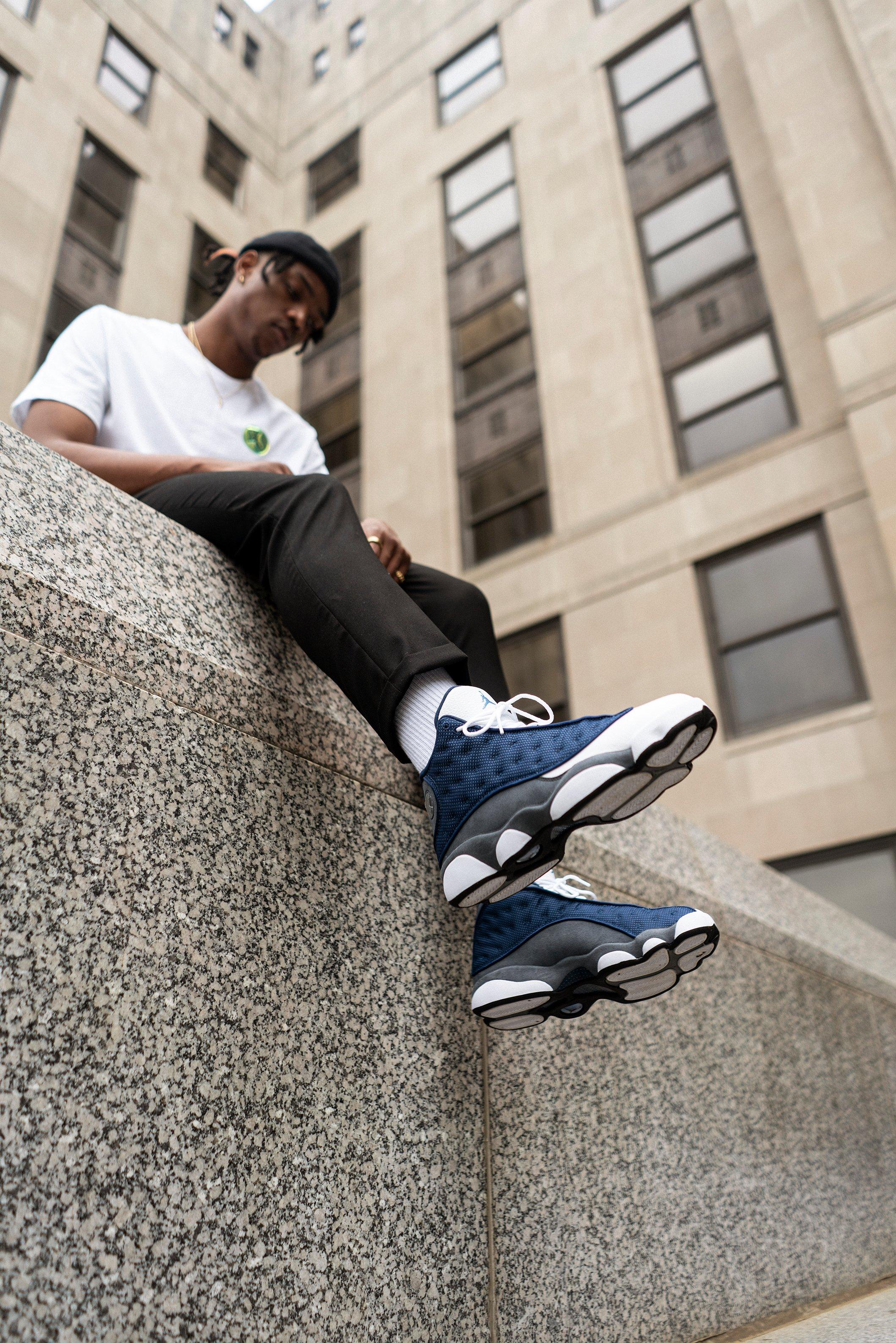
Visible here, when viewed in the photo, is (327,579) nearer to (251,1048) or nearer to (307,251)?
(251,1048)

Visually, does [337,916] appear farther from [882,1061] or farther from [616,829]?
[882,1061]

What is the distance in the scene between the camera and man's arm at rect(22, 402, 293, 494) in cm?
211

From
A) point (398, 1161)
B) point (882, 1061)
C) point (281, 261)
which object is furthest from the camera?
point (882, 1061)

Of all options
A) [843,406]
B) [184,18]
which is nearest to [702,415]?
[843,406]

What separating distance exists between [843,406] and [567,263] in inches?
224

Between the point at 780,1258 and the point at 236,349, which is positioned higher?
the point at 236,349

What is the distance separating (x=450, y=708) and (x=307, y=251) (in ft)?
5.46

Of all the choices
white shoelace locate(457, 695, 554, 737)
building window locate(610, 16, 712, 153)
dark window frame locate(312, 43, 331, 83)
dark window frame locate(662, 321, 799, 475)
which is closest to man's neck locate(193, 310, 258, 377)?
white shoelace locate(457, 695, 554, 737)

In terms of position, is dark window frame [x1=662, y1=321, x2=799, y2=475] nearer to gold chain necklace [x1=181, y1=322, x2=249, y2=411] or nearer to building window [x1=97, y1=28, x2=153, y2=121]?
gold chain necklace [x1=181, y1=322, x2=249, y2=411]

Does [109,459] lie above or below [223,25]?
below

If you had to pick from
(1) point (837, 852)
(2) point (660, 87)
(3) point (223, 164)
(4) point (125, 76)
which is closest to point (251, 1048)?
(1) point (837, 852)

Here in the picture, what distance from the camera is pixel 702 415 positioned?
12094mm

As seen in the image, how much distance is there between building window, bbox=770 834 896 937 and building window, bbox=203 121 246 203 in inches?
672

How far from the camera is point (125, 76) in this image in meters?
17.4
